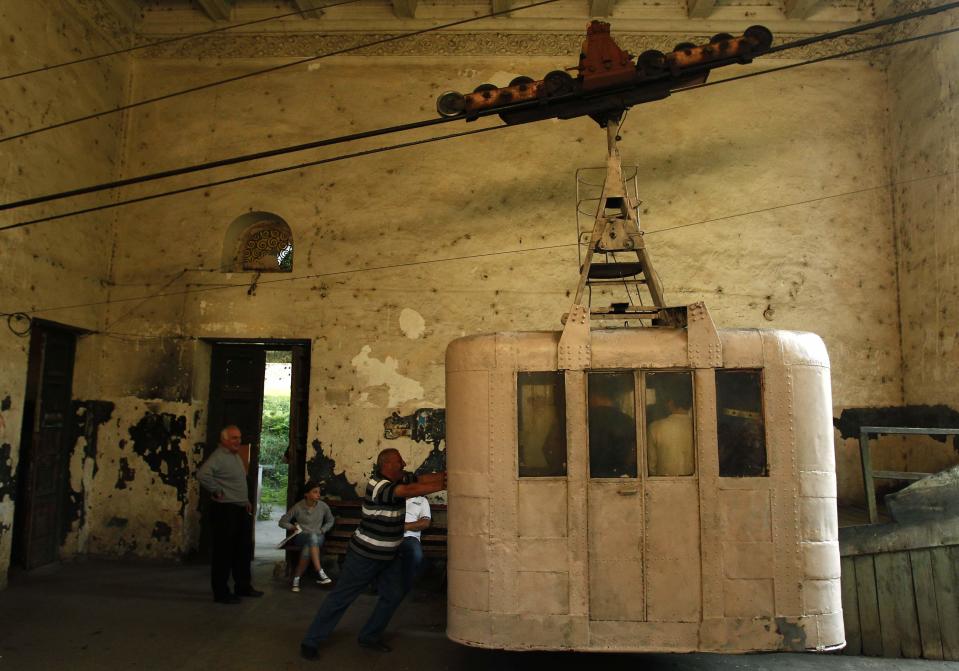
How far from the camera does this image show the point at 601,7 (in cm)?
823

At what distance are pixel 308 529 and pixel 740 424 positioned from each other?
4.74 meters

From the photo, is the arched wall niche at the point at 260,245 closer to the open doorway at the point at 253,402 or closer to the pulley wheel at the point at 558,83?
the open doorway at the point at 253,402

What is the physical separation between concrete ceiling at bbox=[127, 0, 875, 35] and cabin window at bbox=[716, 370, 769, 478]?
6.42 meters

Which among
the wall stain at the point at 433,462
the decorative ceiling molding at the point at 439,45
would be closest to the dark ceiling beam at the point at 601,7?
the decorative ceiling molding at the point at 439,45

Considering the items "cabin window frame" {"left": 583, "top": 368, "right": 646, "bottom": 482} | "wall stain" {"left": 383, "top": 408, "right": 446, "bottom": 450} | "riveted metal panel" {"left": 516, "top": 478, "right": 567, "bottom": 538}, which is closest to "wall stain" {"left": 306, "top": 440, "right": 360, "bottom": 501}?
"wall stain" {"left": 383, "top": 408, "right": 446, "bottom": 450}

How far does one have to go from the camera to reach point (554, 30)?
8.44m

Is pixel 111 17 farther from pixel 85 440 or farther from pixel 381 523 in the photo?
pixel 381 523

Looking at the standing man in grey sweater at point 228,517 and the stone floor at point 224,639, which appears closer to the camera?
the stone floor at point 224,639

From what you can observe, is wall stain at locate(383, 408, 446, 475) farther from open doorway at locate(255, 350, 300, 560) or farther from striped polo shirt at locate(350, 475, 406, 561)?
striped polo shirt at locate(350, 475, 406, 561)

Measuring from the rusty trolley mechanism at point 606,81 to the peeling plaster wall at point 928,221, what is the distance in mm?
3810

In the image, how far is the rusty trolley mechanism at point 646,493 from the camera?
11.5ft

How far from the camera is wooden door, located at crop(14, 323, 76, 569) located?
6984 millimetres

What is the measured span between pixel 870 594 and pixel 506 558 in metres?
3.54

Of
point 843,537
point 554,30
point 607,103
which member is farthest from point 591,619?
point 554,30
